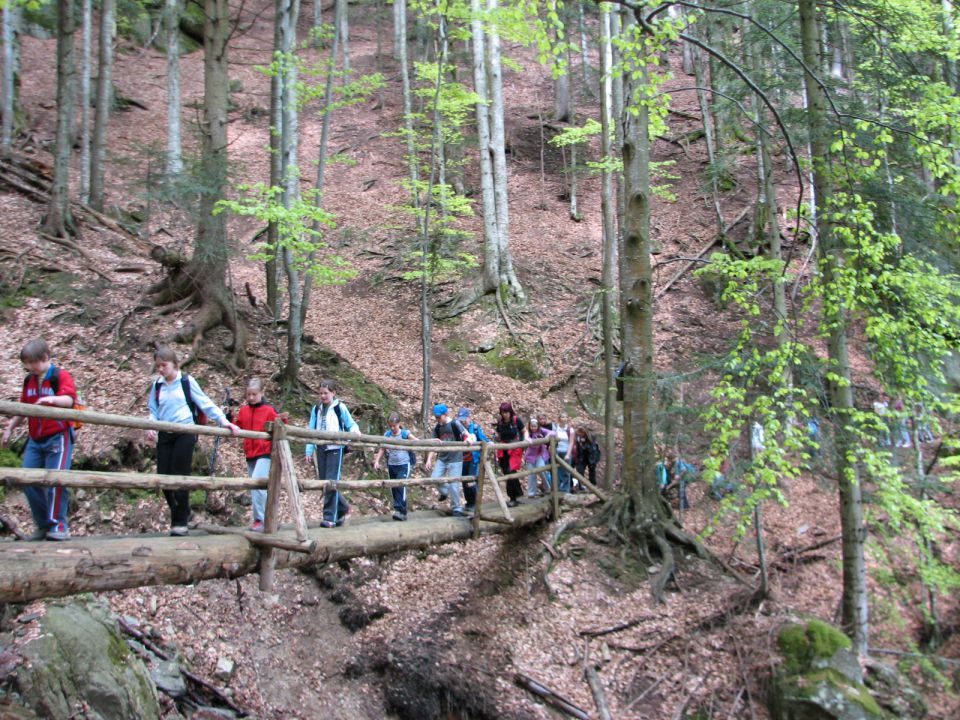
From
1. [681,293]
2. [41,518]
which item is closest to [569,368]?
[681,293]

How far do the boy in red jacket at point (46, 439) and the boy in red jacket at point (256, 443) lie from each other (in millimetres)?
1521

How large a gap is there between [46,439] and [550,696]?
5789mm

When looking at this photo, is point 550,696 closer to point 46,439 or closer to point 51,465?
point 51,465

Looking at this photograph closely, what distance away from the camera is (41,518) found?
4473 mm

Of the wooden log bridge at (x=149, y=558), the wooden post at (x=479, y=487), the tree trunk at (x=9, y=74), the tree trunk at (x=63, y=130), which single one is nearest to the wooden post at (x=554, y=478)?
the wooden post at (x=479, y=487)

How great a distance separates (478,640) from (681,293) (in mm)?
13404

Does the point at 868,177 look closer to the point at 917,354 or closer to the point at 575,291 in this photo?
the point at 917,354

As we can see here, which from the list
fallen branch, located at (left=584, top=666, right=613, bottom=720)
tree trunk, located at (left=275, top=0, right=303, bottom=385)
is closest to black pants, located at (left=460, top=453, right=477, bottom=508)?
fallen branch, located at (left=584, top=666, right=613, bottom=720)

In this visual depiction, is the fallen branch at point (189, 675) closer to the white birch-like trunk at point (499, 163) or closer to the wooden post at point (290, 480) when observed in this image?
the wooden post at point (290, 480)

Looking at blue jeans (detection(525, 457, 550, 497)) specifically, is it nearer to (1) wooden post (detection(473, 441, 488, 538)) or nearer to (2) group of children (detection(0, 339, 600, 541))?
(2) group of children (detection(0, 339, 600, 541))

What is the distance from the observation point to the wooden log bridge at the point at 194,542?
3832 millimetres

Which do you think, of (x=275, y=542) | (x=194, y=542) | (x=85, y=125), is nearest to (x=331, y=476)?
(x=275, y=542)

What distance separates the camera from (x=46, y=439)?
15.1 feet

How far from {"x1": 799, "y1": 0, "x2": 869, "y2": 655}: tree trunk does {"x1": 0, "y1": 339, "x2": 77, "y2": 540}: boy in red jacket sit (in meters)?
7.52
